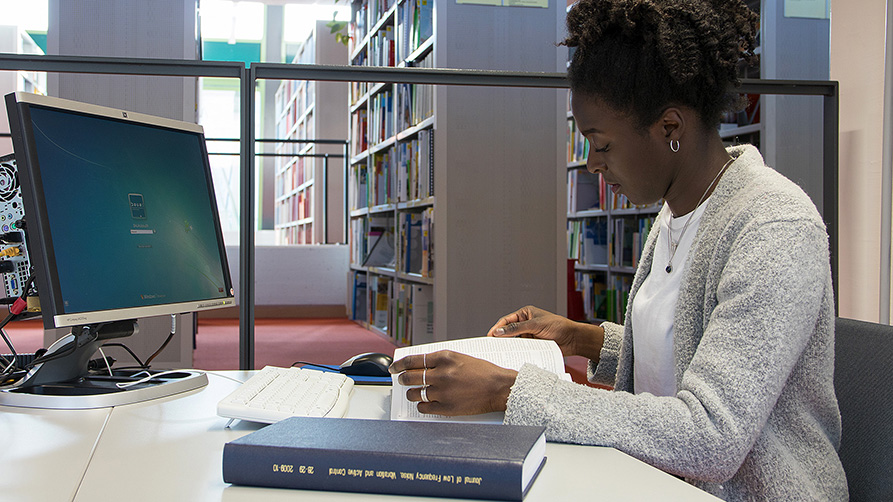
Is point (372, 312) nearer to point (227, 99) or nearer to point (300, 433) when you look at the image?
point (300, 433)

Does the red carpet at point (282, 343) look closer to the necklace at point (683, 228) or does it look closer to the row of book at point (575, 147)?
the row of book at point (575, 147)

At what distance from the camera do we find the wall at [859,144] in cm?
171

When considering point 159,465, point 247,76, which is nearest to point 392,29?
point 247,76

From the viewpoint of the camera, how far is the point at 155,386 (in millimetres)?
952

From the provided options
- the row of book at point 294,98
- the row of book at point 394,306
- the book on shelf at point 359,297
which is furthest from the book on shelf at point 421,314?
the row of book at point 294,98

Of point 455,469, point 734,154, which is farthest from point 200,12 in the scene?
point 455,469

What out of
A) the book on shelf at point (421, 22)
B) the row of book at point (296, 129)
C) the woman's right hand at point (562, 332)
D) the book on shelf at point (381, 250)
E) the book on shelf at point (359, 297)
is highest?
the row of book at point (296, 129)

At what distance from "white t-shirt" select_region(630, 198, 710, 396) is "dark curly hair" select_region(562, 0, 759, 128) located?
0.14 metres

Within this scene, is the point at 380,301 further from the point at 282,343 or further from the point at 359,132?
the point at 359,132

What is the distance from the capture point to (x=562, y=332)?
1094 mm

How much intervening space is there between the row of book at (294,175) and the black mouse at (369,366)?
18.3 ft

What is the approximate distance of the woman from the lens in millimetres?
643

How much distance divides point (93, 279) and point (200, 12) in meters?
2.70

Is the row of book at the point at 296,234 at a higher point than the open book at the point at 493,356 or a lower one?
higher
